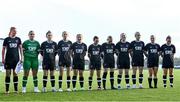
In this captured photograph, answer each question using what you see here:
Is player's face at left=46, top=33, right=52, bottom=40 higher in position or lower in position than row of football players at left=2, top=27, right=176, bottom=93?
higher

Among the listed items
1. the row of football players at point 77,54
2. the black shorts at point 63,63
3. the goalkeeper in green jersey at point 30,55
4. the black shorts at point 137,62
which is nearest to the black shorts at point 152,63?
the row of football players at point 77,54

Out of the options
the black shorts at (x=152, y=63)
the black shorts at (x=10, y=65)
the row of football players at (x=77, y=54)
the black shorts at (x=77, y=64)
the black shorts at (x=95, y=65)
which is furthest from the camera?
the black shorts at (x=152, y=63)

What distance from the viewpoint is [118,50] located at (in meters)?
19.8

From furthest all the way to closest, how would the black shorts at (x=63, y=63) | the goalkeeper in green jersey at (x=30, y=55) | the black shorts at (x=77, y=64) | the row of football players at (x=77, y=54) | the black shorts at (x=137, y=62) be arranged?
the black shorts at (x=137, y=62) → the black shorts at (x=77, y=64) → the black shorts at (x=63, y=63) → the goalkeeper in green jersey at (x=30, y=55) → the row of football players at (x=77, y=54)

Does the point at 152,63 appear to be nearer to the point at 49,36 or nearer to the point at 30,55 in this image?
the point at 49,36

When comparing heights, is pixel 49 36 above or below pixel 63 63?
above

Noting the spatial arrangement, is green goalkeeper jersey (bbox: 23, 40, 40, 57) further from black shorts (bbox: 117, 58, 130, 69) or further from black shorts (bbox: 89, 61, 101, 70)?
black shorts (bbox: 117, 58, 130, 69)

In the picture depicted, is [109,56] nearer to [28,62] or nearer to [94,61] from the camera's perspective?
[94,61]

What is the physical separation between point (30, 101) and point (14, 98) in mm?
1245

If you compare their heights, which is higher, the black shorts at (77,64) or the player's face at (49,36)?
the player's face at (49,36)

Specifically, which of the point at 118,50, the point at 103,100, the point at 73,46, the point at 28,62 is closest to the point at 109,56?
the point at 118,50

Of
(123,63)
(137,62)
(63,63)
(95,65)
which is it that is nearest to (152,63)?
(137,62)

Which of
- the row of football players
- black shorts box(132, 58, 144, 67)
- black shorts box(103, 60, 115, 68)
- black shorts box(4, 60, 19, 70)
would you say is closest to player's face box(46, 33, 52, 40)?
the row of football players

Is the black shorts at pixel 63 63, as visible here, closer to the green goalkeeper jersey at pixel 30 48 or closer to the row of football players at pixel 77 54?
the row of football players at pixel 77 54
